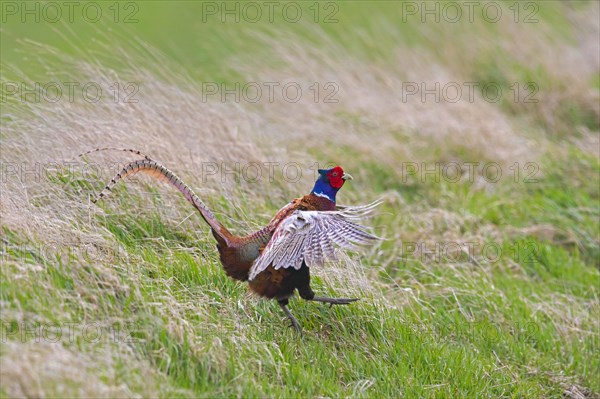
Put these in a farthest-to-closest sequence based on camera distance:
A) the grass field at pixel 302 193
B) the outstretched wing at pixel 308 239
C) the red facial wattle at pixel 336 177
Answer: the red facial wattle at pixel 336 177 < the outstretched wing at pixel 308 239 < the grass field at pixel 302 193

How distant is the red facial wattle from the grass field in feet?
2.12

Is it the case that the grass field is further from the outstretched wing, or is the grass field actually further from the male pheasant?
the outstretched wing

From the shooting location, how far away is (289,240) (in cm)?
523

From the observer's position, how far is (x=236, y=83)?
A: 10.7 meters

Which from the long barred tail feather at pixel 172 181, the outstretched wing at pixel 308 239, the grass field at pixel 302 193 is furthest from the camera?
the long barred tail feather at pixel 172 181

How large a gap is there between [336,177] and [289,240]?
573 millimetres

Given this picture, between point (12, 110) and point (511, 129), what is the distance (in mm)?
5324

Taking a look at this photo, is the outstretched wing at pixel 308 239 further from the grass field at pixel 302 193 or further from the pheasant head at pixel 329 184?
the grass field at pixel 302 193

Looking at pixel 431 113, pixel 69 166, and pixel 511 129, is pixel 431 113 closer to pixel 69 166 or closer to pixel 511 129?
pixel 511 129

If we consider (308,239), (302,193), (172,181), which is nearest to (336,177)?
(308,239)

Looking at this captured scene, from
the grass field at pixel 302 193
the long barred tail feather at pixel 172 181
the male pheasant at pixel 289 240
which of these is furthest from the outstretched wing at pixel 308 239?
the grass field at pixel 302 193

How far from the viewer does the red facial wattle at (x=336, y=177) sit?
5.56 meters

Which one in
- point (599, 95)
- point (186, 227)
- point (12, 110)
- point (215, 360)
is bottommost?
point (215, 360)

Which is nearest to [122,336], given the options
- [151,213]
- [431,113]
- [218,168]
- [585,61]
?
[151,213]
